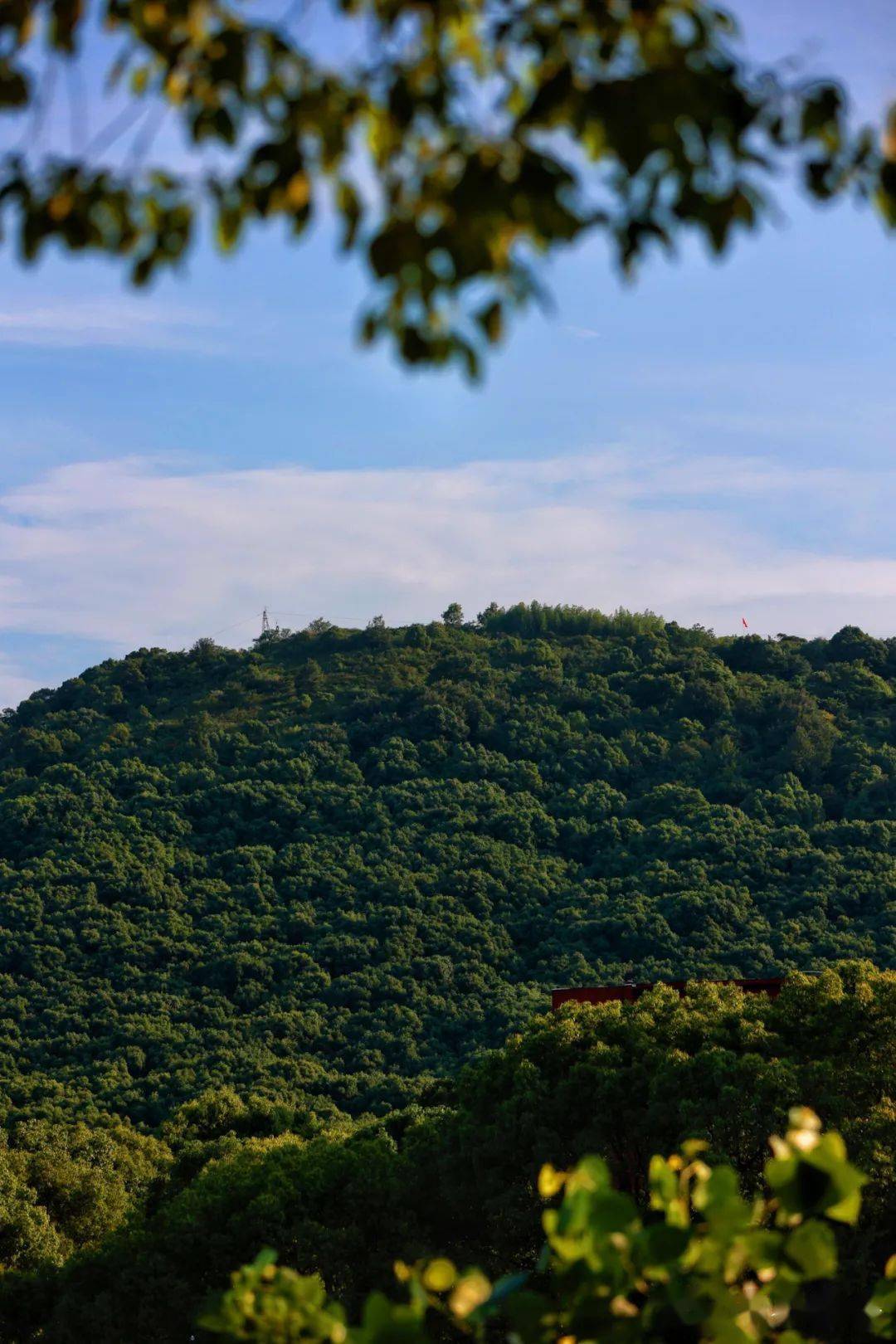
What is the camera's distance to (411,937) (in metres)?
40.5

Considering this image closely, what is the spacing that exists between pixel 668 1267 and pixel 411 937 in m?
38.1

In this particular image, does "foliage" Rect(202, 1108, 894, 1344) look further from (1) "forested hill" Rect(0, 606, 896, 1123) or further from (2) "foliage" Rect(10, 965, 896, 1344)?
(1) "forested hill" Rect(0, 606, 896, 1123)

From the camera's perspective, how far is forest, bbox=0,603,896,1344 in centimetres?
1827

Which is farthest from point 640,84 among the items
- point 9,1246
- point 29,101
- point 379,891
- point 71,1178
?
point 379,891

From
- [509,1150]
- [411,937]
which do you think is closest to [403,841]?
[411,937]

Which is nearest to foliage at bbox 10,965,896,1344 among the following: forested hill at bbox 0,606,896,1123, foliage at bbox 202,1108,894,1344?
forested hill at bbox 0,606,896,1123

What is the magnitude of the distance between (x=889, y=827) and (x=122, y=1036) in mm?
21127

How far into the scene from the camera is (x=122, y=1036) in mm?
36438

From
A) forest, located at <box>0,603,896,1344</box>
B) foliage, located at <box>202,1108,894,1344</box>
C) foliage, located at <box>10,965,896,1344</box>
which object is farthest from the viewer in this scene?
forest, located at <box>0,603,896,1344</box>

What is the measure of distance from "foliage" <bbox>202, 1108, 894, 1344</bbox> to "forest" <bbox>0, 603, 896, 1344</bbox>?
1784 millimetres

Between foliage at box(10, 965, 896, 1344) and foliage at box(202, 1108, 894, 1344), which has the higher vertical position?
foliage at box(202, 1108, 894, 1344)

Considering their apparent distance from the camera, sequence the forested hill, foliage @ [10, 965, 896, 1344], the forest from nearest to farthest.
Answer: foliage @ [10, 965, 896, 1344], the forest, the forested hill

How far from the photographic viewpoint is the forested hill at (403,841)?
36.4 metres

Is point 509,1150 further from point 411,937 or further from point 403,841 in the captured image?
point 403,841
